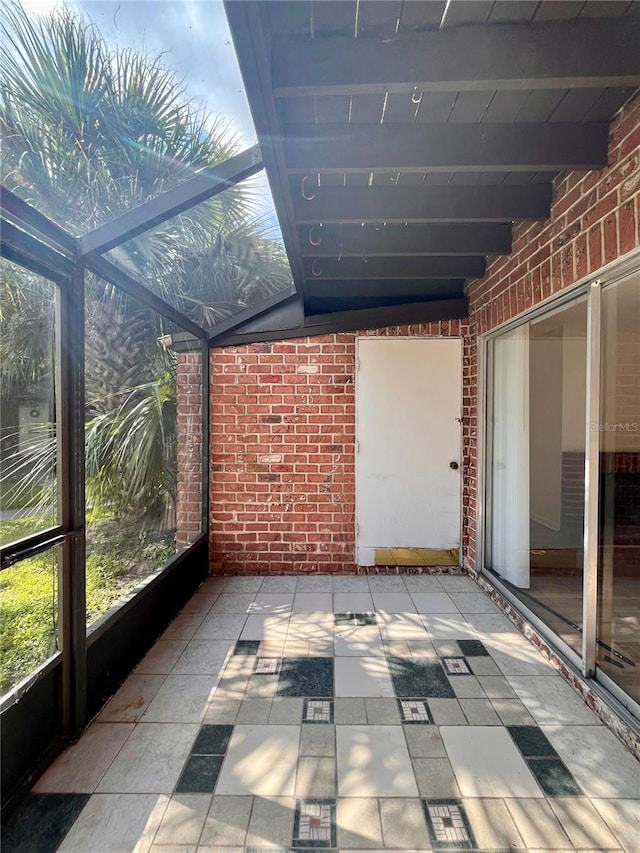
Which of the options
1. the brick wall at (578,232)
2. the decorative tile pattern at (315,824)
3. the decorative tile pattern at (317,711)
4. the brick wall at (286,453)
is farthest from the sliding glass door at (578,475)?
the decorative tile pattern at (315,824)

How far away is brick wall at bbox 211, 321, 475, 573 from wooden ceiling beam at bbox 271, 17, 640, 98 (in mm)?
2317

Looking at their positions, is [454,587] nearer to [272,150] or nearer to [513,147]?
[513,147]

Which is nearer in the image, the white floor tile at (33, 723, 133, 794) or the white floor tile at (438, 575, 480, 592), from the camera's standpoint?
the white floor tile at (33, 723, 133, 794)

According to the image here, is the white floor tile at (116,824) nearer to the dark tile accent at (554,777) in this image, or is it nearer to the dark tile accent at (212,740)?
the dark tile accent at (212,740)

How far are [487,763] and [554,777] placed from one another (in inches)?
9.8

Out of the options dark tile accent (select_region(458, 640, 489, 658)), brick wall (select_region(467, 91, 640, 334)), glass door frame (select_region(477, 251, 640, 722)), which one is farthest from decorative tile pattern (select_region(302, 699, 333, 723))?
brick wall (select_region(467, 91, 640, 334))

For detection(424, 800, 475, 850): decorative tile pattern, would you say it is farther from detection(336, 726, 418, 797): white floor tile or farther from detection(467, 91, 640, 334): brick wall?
detection(467, 91, 640, 334): brick wall

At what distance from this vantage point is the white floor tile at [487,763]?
5.03ft

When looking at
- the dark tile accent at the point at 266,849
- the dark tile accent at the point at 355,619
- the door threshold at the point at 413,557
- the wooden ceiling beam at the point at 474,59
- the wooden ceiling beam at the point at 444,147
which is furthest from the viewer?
the door threshold at the point at 413,557

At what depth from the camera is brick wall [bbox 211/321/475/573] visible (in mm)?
3744

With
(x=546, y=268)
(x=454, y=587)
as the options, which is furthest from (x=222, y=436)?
(x=546, y=268)

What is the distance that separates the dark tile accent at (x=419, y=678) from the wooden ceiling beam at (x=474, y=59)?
8.86ft

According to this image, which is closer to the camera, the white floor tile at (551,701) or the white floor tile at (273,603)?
the white floor tile at (551,701)

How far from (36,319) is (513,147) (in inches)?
89.1
